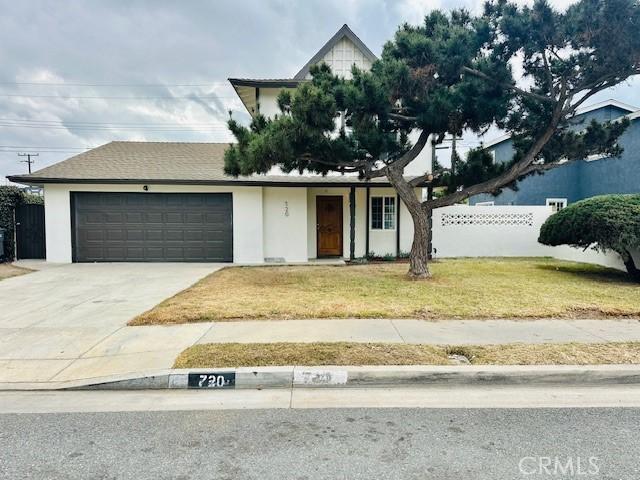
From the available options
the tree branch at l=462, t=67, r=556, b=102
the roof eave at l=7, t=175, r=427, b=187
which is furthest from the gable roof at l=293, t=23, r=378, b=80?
the tree branch at l=462, t=67, r=556, b=102

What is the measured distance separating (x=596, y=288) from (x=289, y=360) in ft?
25.3

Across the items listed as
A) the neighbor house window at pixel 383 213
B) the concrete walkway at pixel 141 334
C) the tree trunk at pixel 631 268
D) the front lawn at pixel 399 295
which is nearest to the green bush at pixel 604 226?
the tree trunk at pixel 631 268

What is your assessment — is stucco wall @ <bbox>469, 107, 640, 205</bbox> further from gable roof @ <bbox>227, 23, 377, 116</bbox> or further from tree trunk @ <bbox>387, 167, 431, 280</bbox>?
gable roof @ <bbox>227, 23, 377, 116</bbox>

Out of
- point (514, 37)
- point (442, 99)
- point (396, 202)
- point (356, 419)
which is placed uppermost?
point (514, 37)

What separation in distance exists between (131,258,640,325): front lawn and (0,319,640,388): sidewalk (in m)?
0.40

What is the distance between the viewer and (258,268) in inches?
481

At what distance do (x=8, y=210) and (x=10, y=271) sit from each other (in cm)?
343

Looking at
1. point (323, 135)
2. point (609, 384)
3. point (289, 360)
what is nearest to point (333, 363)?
point (289, 360)

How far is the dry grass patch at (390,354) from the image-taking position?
4.45m

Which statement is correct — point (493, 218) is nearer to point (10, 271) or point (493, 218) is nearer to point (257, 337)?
point (257, 337)

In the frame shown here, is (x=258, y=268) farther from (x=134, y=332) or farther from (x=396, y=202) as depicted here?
(x=134, y=332)

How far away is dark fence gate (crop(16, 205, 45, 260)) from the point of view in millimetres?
14055

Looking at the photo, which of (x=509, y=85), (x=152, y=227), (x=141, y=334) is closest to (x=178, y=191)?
(x=152, y=227)

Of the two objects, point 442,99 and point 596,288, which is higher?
point 442,99
